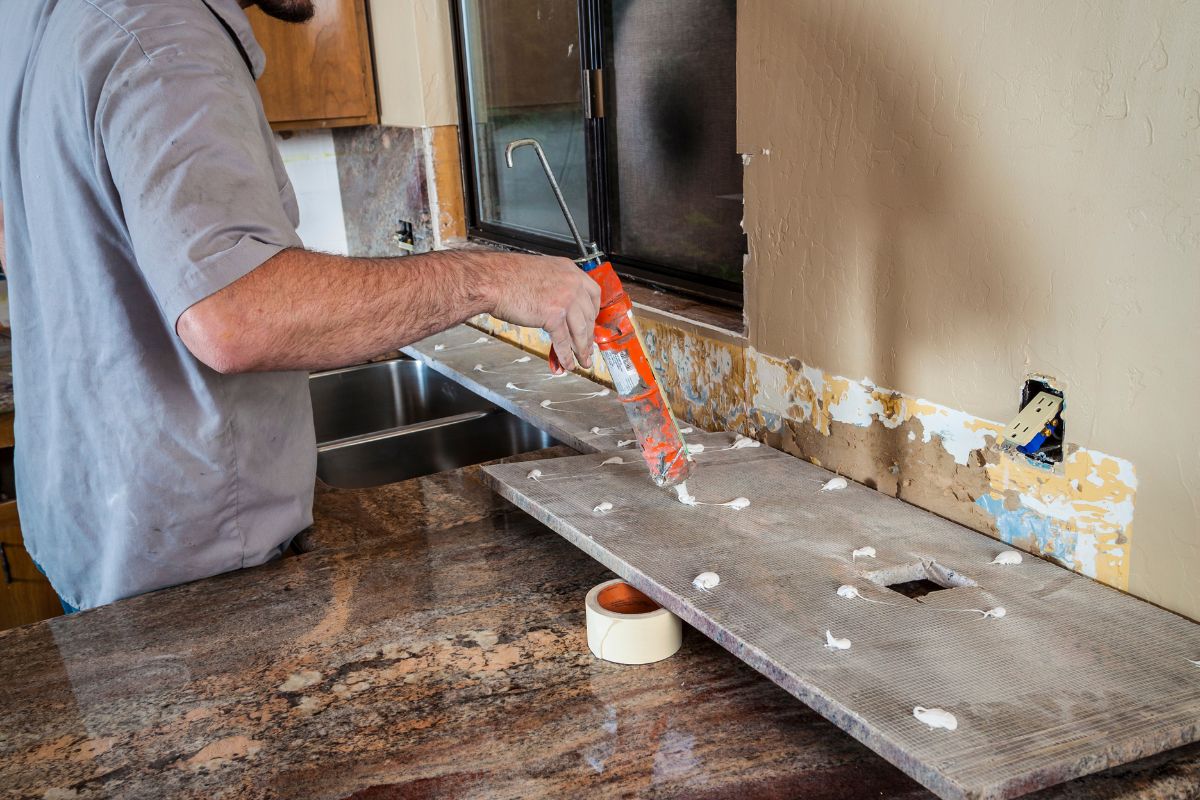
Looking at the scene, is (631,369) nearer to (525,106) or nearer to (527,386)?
(527,386)

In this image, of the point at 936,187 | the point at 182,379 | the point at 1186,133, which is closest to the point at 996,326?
the point at 936,187

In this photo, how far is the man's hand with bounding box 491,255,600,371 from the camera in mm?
1179

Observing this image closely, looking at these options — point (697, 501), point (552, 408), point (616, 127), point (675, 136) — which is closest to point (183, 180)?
point (697, 501)

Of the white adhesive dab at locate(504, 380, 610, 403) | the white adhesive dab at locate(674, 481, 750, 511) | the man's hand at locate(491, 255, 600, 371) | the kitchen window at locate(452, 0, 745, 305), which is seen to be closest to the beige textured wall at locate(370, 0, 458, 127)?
the kitchen window at locate(452, 0, 745, 305)

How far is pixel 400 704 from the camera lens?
1.01 m

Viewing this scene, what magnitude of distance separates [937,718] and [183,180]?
33.5 inches

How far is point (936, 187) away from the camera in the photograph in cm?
116

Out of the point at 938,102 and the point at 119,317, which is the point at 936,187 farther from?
the point at 119,317

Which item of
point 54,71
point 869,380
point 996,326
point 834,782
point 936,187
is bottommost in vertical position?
point 834,782

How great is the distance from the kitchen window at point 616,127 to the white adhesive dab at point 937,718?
3.22ft

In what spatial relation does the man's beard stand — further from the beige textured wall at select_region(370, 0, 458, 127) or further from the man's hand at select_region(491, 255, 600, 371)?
the beige textured wall at select_region(370, 0, 458, 127)

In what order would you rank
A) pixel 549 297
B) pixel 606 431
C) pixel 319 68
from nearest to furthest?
1. pixel 549 297
2. pixel 606 431
3. pixel 319 68

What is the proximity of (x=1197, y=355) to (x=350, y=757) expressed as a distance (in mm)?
884

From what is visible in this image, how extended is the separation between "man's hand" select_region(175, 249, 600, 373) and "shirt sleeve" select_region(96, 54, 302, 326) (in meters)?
0.02
